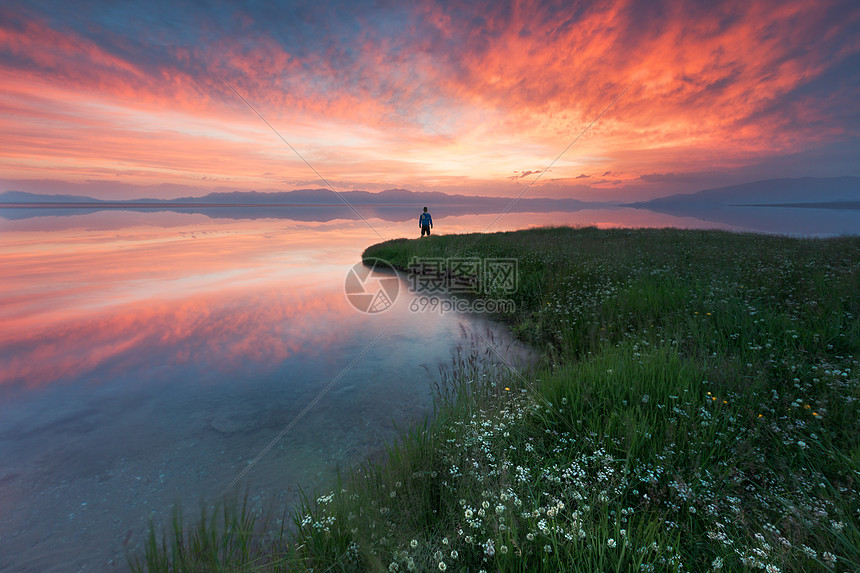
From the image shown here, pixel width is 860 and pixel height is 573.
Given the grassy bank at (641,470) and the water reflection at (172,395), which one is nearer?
the grassy bank at (641,470)

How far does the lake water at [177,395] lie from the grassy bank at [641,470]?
1.55m

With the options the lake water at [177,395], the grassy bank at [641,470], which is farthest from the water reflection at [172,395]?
the grassy bank at [641,470]

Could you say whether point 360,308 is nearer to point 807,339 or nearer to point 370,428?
point 370,428

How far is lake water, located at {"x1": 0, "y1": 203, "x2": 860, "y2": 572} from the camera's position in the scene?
15.3 ft

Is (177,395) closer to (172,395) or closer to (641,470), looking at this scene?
(172,395)

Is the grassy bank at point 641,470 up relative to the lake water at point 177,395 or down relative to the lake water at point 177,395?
up

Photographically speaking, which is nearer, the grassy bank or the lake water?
the grassy bank

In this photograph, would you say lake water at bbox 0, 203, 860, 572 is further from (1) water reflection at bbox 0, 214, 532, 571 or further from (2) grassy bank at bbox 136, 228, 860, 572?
(2) grassy bank at bbox 136, 228, 860, 572

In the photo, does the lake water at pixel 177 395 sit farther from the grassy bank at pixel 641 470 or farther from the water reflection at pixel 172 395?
the grassy bank at pixel 641 470

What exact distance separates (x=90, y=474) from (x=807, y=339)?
12.4 meters

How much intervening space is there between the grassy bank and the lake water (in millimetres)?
1554

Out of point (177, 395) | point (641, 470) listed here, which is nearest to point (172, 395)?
point (177, 395)

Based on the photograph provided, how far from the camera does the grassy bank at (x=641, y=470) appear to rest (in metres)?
2.71

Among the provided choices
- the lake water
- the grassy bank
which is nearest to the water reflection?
the lake water
